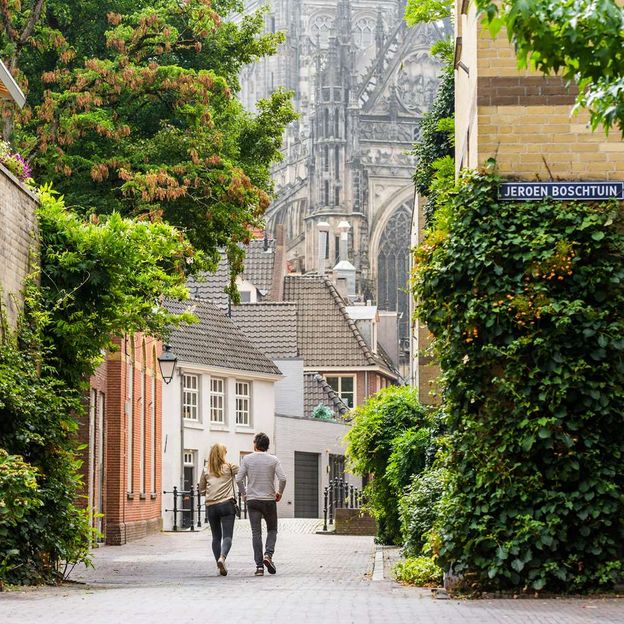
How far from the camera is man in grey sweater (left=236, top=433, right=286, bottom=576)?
706 inches

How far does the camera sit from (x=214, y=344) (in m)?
46.4

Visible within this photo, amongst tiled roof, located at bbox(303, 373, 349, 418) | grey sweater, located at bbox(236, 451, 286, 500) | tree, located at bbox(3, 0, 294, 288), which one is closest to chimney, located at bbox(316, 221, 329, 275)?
tiled roof, located at bbox(303, 373, 349, 418)

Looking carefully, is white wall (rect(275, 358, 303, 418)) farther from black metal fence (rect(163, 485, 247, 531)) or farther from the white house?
black metal fence (rect(163, 485, 247, 531))

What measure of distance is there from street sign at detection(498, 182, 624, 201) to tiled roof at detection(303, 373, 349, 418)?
1725 inches

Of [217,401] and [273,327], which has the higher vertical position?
[273,327]

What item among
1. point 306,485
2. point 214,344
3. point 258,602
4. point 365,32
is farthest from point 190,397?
point 365,32

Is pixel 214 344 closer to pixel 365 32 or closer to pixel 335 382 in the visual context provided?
pixel 335 382

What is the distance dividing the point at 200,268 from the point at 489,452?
1512 cm

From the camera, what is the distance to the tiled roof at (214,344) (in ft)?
144

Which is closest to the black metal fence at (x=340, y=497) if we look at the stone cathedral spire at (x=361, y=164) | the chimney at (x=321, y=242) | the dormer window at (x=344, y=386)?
the dormer window at (x=344, y=386)

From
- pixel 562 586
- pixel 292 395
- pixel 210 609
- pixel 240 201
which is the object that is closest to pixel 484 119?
pixel 562 586

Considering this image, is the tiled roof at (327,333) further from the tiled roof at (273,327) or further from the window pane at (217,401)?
the window pane at (217,401)

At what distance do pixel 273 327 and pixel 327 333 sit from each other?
4040mm

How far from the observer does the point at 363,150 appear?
115062mm
